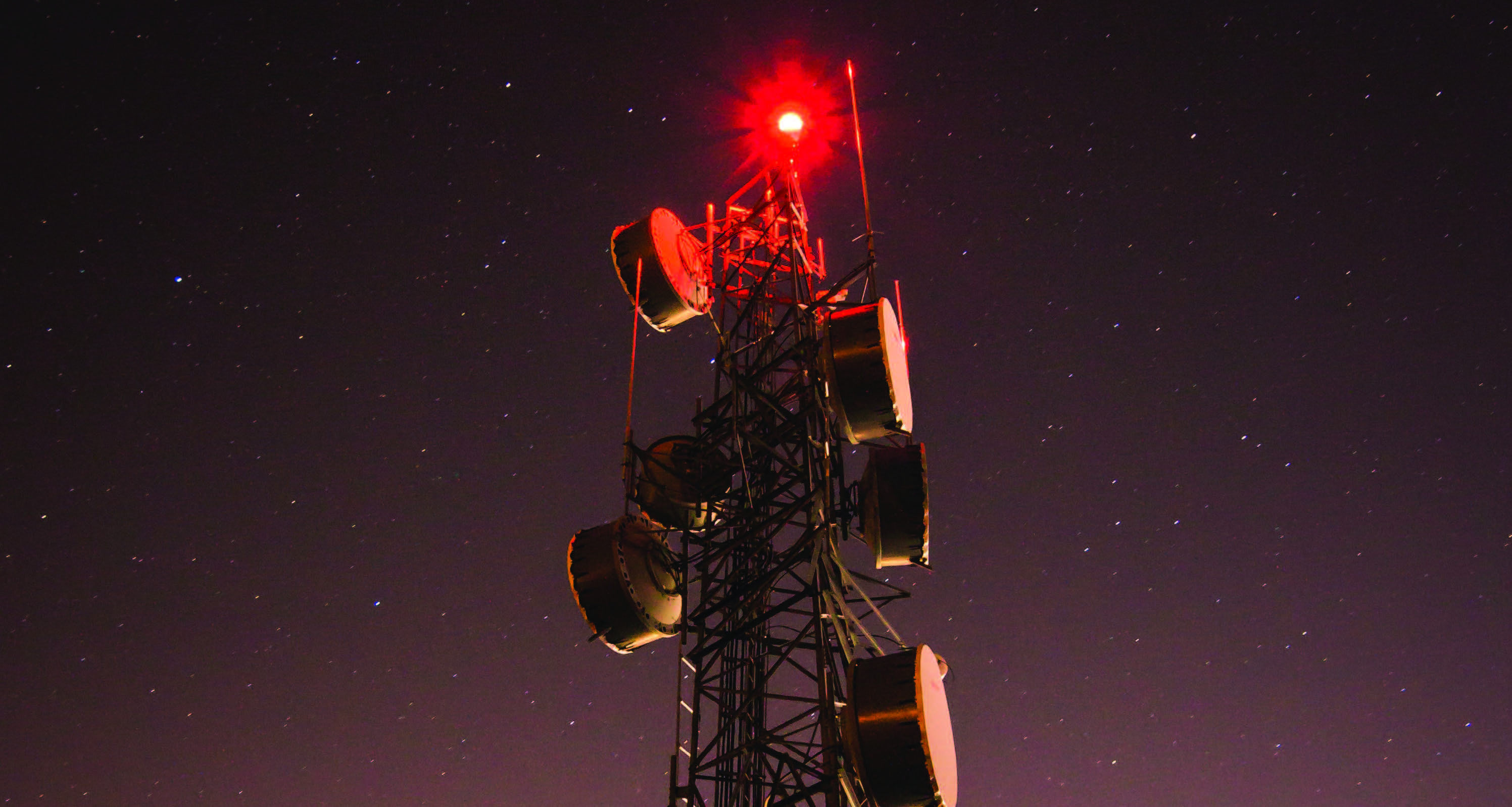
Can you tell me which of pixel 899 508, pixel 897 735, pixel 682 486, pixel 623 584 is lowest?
pixel 897 735

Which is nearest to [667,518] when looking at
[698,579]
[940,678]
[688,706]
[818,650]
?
[698,579]

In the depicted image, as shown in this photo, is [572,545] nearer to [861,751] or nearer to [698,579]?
[698,579]

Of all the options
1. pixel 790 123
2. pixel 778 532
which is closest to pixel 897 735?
pixel 778 532

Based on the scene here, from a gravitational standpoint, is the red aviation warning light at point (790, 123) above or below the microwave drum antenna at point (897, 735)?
above

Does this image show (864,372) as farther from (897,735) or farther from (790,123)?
(790,123)

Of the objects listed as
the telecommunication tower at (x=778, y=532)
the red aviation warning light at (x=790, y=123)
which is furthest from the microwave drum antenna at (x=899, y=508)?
the red aviation warning light at (x=790, y=123)

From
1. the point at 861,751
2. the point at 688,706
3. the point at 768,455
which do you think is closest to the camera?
the point at 861,751

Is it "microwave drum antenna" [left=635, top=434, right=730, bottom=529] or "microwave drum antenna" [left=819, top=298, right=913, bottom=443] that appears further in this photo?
"microwave drum antenna" [left=635, top=434, right=730, bottom=529]

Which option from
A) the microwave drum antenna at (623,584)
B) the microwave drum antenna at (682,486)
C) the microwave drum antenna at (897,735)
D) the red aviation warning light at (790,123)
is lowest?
the microwave drum antenna at (897,735)

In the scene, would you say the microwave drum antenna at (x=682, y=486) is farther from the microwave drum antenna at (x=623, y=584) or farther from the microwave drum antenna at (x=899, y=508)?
the microwave drum antenna at (x=899, y=508)

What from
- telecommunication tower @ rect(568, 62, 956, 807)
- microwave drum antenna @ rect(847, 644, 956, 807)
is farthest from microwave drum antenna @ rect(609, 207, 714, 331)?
microwave drum antenna @ rect(847, 644, 956, 807)

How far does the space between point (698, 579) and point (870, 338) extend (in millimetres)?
3645

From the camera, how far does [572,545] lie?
12.4 meters

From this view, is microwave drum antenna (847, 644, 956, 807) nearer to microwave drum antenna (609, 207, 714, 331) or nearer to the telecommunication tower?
the telecommunication tower
